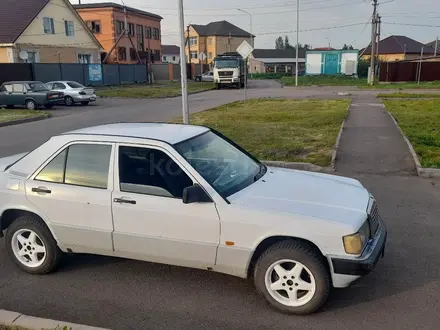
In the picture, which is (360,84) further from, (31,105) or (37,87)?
(31,105)

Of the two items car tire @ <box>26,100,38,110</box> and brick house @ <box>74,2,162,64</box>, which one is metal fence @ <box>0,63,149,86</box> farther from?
brick house @ <box>74,2,162,64</box>

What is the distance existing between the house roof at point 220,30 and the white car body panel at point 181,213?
97.1m

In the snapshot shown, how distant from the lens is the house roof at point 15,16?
36031mm

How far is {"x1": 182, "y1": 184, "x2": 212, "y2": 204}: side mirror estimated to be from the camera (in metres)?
3.61

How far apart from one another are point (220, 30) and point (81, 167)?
98726 millimetres

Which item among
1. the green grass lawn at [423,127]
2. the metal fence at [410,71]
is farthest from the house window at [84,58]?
the green grass lawn at [423,127]

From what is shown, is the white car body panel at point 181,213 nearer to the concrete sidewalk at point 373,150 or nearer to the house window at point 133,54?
the concrete sidewalk at point 373,150

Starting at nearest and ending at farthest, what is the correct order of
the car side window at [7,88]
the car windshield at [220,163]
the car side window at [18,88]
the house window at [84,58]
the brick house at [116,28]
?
the car windshield at [220,163]
the car side window at [18,88]
the car side window at [7,88]
the house window at [84,58]
the brick house at [116,28]

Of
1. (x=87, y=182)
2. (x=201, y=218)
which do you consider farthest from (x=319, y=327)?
(x=87, y=182)

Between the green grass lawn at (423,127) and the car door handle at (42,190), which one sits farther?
the green grass lawn at (423,127)

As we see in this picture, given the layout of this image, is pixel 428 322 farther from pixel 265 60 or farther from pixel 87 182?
pixel 265 60

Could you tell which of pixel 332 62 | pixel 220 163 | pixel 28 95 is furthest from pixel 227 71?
pixel 220 163

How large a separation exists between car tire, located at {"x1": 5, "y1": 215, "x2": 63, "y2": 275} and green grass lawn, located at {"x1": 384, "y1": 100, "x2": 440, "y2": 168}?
23.2ft

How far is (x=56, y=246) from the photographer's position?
4.28 metres
